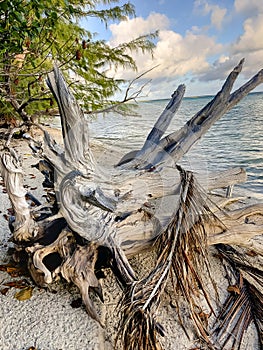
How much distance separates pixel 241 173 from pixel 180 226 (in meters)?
1.29

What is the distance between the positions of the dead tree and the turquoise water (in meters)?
0.40

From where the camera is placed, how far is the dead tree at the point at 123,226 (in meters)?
1.64

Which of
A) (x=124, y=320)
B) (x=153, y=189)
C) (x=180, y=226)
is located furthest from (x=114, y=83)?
(x=124, y=320)

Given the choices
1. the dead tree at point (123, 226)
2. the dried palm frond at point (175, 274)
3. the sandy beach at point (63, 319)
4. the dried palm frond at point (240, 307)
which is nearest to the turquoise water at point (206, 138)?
the dead tree at point (123, 226)

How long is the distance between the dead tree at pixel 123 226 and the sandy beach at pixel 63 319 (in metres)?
0.09

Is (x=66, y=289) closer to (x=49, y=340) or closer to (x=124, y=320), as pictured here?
(x=49, y=340)

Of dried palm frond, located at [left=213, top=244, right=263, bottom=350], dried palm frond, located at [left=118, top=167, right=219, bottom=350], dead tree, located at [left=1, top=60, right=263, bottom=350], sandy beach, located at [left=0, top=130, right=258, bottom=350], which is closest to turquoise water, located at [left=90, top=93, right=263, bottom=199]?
dead tree, located at [left=1, top=60, right=263, bottom=350]

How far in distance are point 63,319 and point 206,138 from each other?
458cm

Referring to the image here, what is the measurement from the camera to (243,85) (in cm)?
246

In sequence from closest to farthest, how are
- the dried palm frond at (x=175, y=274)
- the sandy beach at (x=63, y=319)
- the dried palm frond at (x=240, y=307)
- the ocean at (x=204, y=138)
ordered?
1. the dried palm frond at (x=175, y=274)
2. the sandy beach at (x=63, y=319)
3. the dried palm frond at (x=240, y=307)
4. the ocean at (x=204, y=138)

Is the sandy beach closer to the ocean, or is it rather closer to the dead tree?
the dead tree

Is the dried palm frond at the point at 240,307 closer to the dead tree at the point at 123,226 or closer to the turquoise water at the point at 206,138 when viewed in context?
the dead tree at the point at 123,226

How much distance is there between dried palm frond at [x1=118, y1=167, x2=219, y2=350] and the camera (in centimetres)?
142

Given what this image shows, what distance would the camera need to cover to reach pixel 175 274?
178 cm
